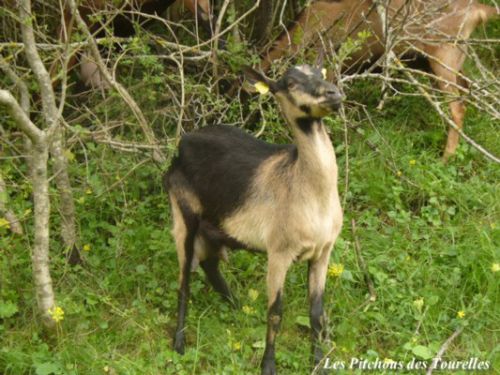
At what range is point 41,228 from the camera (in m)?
4.01

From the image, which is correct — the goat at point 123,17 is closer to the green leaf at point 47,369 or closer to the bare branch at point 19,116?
the bare branch at point 19,116

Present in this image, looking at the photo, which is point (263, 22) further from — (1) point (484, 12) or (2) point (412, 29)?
(1) point (484, 12)

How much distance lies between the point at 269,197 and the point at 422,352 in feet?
3.69

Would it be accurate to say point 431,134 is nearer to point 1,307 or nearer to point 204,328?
point 204,328

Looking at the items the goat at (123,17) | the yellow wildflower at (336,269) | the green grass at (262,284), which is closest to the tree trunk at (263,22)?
the goat at (123,17)

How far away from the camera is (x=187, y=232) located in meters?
4.46

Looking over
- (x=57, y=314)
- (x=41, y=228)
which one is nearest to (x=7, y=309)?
(x=57, y=314)

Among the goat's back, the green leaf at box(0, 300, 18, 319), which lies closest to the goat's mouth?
the goat's back

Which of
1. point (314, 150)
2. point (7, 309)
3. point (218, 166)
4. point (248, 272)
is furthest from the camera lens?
point (248, 272)

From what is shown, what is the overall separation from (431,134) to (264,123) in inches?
67.1

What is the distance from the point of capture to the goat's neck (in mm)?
3818

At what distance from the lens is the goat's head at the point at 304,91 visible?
3.62m

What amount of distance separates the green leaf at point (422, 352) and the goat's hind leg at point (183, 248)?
123 cm

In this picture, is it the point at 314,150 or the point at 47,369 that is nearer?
the point at 314,150
